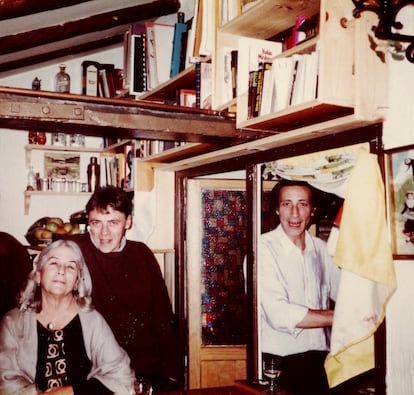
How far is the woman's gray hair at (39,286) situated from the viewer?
2977mm

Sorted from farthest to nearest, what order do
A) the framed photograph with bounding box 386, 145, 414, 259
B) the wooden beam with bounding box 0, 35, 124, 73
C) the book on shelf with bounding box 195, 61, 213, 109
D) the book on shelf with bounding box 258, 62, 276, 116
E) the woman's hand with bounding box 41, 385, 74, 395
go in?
the wooden beam with bounding box 0, 35, 124, 73 → the woman's hand with bounding box 41, 385, 74, 395 → the book on shelf with bounding box 195, 61, 213, 109 → the book on shelf with bounding box 258, 62, 276, 116 → the framed photograph with bounding box 386, 145, 414, 259

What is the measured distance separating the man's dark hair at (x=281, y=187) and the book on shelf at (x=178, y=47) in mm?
1002

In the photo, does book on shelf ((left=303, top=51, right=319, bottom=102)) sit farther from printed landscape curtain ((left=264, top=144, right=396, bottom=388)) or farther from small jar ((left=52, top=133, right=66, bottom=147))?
small jar ((left=52, top=133, right=66, bottom=147))

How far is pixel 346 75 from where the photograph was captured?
1752 mm

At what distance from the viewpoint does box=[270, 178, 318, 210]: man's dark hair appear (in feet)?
7.40

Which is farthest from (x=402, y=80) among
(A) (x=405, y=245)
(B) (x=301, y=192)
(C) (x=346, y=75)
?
(B) (x=301, y=192)

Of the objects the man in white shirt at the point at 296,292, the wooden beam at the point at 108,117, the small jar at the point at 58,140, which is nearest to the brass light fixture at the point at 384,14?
the wooden beam at the point at 108,117

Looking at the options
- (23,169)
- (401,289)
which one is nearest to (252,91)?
(401,289)

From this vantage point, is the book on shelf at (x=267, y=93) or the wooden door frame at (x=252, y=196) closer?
the wooden door frame at (x=252, y=196)

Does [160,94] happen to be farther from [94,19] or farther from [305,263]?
[305,263]

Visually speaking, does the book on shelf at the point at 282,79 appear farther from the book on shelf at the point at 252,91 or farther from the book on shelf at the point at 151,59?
the book on shelf at the point at 151,59

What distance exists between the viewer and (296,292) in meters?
2.40

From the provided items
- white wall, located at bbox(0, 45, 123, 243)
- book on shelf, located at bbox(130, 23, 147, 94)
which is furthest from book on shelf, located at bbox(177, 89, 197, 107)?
white wall, located at bbox(0, 45, 123, 243)

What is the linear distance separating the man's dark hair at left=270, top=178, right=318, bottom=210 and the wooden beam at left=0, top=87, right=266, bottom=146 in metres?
0.36
